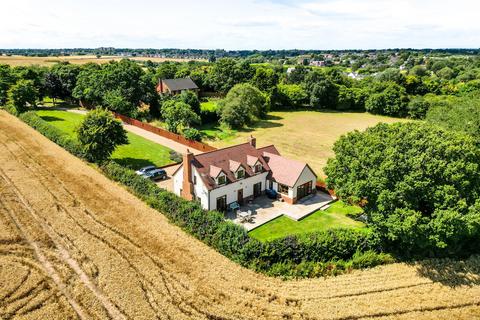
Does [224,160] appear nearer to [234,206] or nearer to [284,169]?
[234,206]

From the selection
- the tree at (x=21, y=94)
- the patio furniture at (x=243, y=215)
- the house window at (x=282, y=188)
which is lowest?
the patio furniture at (x=243, y=215)

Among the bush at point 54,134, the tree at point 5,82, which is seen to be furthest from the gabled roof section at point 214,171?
the tree at point 5,82

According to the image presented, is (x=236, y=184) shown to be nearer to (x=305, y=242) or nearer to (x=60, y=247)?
(x=305, y=242)

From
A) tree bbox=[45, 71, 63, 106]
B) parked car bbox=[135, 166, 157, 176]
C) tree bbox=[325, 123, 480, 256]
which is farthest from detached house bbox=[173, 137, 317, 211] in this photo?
tree bbox=[45, 71, 63, 106]

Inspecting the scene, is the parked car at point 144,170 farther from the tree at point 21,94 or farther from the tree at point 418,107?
the tree at point 418,107

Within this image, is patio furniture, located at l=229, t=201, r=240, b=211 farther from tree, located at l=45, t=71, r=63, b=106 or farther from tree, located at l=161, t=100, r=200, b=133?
tree, located at l=45, t=71, r=63, b=106

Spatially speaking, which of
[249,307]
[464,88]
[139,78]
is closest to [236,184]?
[249,307]

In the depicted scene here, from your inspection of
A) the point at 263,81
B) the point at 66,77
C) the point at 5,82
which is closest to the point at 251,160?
the point at 263,81
